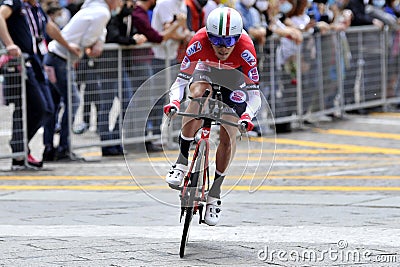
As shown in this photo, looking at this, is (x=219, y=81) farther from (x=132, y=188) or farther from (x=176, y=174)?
(x=132, y=188)

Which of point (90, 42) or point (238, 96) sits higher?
point (90, 42)

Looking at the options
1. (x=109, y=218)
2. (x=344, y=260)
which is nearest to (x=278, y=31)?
(x=109, y=218)

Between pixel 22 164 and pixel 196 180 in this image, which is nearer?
pixel 196 180

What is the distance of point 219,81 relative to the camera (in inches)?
316

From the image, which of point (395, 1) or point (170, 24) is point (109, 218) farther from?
point (395, 1)

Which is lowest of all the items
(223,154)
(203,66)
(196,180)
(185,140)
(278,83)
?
(196,180)

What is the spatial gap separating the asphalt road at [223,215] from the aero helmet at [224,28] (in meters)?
0.79

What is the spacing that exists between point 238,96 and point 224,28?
552 mm

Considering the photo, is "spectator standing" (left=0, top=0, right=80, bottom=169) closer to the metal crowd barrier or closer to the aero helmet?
the metal crowd barrier

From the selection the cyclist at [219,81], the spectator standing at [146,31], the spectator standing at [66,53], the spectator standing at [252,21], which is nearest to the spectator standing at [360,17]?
the spectator standing at [252,21]

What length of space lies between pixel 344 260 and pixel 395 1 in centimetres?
1399

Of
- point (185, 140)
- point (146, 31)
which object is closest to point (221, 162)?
point (185, 140)

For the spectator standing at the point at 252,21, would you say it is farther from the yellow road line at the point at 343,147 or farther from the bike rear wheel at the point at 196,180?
the bike rear wheel at the point at 196,180

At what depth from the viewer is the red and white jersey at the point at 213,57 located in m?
8.14
